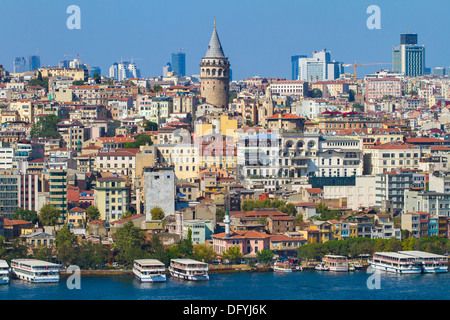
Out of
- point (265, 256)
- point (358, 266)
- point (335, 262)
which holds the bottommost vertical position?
point (358, 266)

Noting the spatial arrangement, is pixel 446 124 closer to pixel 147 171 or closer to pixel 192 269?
pixel 147 171

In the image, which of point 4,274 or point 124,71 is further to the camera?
point 124,71

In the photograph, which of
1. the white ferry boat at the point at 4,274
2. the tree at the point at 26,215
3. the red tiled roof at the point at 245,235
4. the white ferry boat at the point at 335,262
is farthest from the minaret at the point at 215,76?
the white ferry boat at the point at 4,274

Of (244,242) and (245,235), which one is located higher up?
(245,235)

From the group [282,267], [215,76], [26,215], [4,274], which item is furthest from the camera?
[215,76]

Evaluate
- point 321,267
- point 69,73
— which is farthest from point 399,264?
point 69,73

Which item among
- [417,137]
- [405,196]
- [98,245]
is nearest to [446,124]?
[417,137]

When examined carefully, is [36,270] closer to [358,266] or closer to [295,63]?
[358,266]

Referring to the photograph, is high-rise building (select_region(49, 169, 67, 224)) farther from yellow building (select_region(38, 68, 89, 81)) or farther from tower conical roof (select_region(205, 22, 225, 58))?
yellow building (select_region(38, 68, 89, 81))
